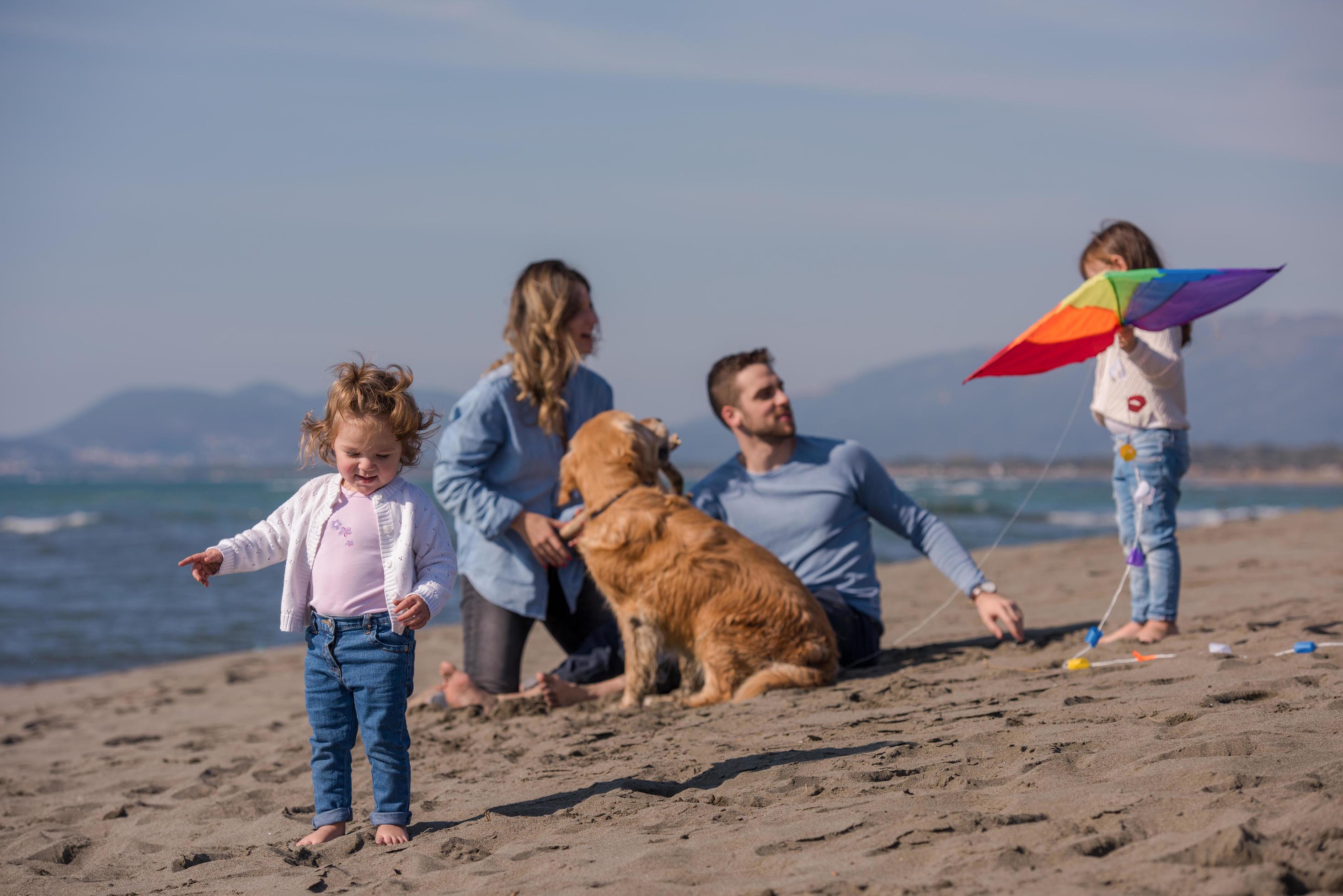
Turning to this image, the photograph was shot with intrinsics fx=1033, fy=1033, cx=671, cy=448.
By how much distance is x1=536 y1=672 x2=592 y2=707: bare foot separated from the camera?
5312mm

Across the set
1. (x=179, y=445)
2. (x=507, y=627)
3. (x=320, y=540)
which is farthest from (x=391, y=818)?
(x=179, y=445)

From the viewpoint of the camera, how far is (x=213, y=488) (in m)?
65.2

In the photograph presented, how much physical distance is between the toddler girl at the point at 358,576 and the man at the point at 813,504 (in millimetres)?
2636

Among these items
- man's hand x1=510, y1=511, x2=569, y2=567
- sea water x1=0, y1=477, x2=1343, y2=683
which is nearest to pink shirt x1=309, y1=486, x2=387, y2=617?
man's hand x1=510, y1=511, x2=569, y2=567

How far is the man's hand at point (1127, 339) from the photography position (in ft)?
16.3

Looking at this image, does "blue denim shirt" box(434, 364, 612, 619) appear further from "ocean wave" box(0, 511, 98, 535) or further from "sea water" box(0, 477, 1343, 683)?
"ocean wave" box(0, 511, 98, 535)

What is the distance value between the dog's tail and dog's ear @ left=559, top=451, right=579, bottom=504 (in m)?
1.29

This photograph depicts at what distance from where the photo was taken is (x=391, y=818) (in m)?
3.20

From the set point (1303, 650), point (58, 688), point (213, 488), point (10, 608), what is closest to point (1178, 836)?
point (1303, 650)

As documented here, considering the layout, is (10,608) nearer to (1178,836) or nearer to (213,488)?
(1178,836)

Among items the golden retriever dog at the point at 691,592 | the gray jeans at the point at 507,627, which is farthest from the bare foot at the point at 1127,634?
the gray jeans at the point at 507,627

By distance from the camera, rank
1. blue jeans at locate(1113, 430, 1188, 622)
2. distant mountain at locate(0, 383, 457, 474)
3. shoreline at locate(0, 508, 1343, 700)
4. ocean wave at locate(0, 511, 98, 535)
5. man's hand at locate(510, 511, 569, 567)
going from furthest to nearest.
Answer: distant mountain at locate(0, 383, 457, 474)
ocean wave at locate(0, 511, 98, 535)
shoreline at locate(0, 508, 1343, 700)
man's hand at locate(510, 511, 569, 567)
blue jeans at locate(1113, 430, 1188, 622)

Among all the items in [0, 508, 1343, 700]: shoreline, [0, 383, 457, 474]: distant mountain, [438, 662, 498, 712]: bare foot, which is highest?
[0, 383, 457, 474]: distant mountain

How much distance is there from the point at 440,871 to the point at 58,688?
7610 mm
